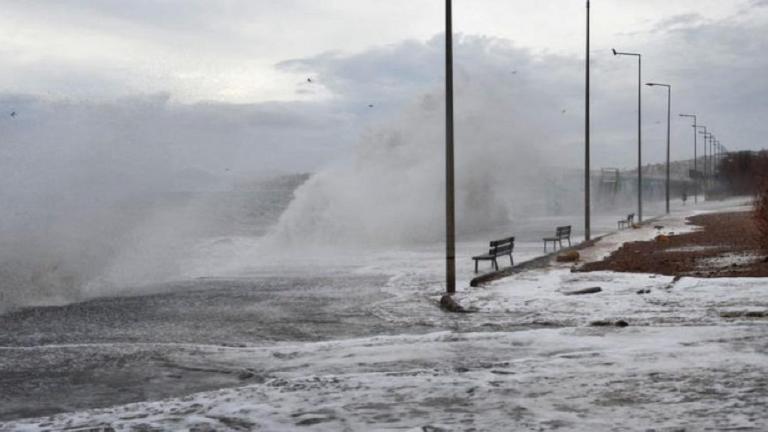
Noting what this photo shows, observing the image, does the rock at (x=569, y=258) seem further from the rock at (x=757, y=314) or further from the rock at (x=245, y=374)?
the rock at (x=245, y=374)

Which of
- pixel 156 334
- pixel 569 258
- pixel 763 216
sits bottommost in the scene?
pixel 156 334

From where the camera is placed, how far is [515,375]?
28.2 ft

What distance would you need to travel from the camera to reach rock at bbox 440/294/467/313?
1409cm

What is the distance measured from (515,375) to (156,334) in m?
6.17

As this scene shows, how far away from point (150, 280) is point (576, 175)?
89.0 m

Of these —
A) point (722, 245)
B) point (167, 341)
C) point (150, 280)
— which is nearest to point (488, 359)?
point (167, 341)

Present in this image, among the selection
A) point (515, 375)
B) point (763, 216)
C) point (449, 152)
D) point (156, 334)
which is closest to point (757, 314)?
point (515, 375)

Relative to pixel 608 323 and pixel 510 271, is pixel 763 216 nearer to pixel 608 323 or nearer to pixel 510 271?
pixel 510 271

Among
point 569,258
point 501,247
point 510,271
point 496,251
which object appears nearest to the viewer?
point 510,271

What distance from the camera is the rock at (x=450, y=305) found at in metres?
14.1

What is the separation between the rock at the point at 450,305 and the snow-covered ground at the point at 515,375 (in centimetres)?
42

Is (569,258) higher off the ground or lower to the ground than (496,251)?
lower

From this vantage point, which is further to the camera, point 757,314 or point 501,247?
point 501,247

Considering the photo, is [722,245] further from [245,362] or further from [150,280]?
[245,362]
